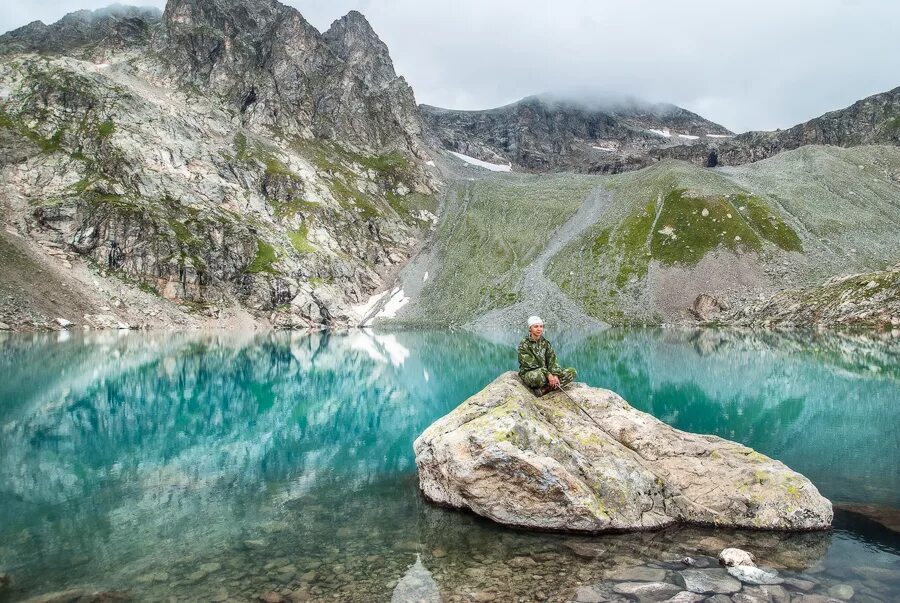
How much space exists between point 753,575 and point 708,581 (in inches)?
35.1

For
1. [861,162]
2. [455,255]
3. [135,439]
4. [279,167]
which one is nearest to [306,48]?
[279,167]

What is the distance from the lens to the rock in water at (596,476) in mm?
13039

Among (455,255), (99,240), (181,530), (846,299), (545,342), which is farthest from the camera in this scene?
(455,255)

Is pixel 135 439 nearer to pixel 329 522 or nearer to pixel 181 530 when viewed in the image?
pixel 181 530

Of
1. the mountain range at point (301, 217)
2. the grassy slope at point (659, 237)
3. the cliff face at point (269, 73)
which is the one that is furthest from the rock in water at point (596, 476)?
the cliff face at point (269, 73)

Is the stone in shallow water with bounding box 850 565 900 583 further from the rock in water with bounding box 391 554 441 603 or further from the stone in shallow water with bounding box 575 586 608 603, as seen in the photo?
the rock in water with bounding box 391 554 441 603

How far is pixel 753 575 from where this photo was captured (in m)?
10.2

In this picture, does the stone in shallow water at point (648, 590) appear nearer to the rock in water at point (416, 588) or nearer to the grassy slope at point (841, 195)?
the rock in water at point (416, 588)

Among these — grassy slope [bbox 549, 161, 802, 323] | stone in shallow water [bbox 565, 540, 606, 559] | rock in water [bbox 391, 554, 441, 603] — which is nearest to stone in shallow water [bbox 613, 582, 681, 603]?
stone in shallow water [bbox 565, 540, 606, 559]

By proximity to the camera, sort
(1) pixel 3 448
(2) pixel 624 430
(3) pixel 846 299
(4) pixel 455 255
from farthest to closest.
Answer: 1. (4) pixel 455 255
2. (3) pixel 846 299
3. (1) pixel 3 448
4. (2) pixel 624 430

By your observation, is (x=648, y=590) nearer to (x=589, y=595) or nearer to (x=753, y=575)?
(x=589, y=595)

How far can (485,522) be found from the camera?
1396 centimetres

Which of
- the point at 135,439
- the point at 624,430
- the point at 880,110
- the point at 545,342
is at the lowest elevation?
the point at 135,439

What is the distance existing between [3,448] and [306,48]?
20455 cm
